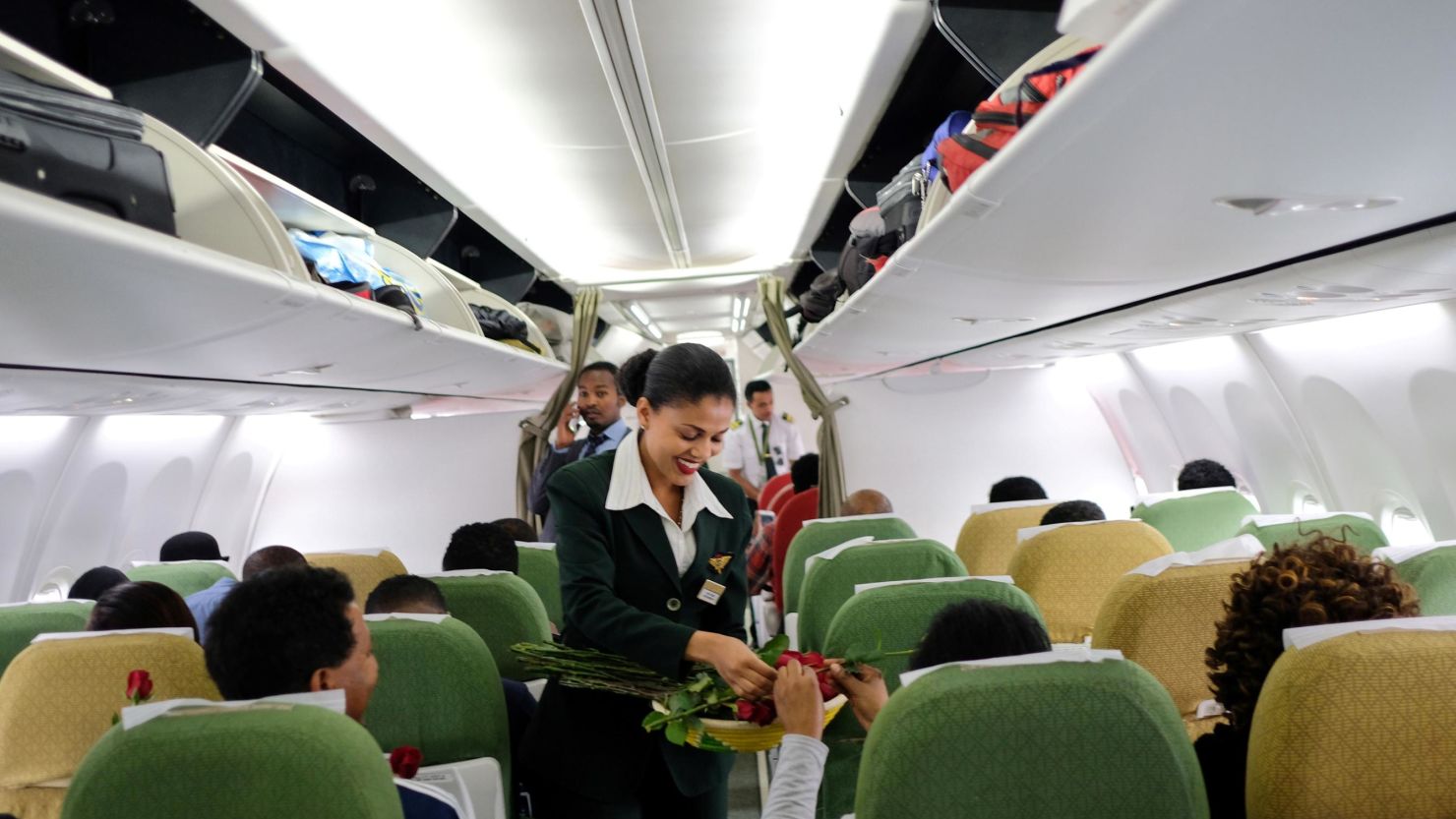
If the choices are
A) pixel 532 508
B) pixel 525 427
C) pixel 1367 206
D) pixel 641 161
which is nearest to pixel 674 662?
pixel 1367 206

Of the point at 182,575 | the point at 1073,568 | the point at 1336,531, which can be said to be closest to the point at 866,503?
the point at 1073,568

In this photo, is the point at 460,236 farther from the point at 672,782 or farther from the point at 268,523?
the point at 672,782

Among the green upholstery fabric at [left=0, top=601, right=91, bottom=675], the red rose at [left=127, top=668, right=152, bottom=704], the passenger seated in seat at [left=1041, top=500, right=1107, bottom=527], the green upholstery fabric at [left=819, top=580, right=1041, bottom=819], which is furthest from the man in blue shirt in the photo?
the passenger seated in seat at [left=1041, top=500, right=1107, bottom=527]

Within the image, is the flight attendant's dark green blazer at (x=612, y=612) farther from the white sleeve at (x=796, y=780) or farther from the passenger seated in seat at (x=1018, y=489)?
the passenger seated in seat at (x=1018, y=489)

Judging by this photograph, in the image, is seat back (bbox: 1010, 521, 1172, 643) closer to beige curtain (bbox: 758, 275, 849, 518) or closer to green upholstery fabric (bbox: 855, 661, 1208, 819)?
green upholstery fabric (bbox: 855, 661, 1208, 819)

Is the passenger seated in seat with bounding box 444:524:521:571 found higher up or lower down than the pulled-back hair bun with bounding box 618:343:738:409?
lower down

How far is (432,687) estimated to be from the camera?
2.51 meters

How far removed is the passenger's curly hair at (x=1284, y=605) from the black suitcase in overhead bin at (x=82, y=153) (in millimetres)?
2909

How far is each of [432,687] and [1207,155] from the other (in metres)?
2.17

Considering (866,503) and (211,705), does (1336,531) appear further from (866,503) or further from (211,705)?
(211,705)

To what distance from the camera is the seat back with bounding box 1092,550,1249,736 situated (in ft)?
8.68

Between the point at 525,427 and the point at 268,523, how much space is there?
3.68 m

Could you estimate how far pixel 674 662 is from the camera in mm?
2217

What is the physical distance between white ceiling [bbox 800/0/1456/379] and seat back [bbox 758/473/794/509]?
532 centimetres
